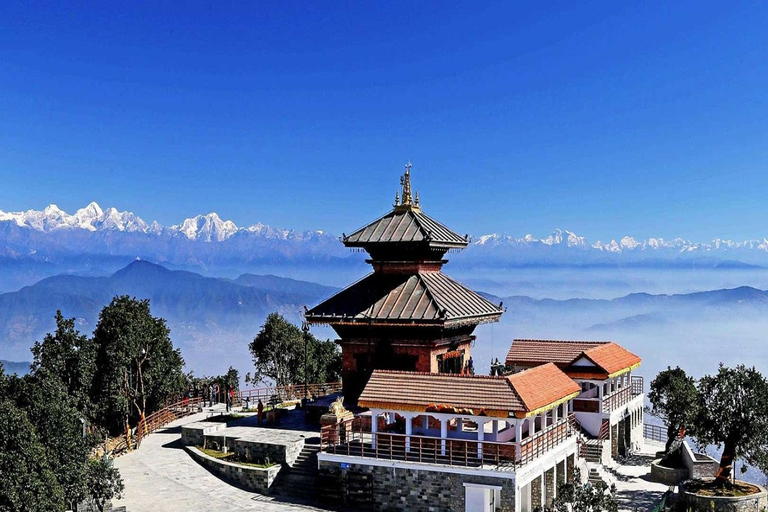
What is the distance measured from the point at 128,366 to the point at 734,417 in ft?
73.7

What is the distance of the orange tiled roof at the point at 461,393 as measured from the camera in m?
20.5

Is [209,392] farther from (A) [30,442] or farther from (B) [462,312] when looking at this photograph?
(A) [30,442]

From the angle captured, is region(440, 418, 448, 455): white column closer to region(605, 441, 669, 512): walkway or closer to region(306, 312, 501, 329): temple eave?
region(306, 312, 501, 329): temple eave

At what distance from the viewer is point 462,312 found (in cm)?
2736

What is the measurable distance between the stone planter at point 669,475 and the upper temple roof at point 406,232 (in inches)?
430

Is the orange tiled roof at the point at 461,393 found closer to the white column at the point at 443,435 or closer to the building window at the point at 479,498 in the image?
A: the white column at the point at 443,435

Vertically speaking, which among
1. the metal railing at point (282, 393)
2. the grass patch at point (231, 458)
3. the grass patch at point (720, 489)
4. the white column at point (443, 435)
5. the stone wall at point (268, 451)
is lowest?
the grass patch at point (720, 489)

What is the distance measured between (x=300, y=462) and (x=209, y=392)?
1599cm

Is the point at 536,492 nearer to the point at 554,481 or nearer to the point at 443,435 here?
the point at 554,481

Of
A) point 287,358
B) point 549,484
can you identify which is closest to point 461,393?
point 549,484

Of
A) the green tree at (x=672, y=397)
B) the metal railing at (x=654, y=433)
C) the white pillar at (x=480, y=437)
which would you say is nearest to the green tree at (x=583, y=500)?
the white pillar at (x=480, y=437)

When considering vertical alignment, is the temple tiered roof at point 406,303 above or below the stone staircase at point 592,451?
above

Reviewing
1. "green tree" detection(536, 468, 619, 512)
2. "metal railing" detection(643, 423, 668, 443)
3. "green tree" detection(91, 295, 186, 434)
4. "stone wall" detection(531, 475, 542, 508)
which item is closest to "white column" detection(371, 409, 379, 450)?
"stone wall" detection(531, 475, 542, 508)

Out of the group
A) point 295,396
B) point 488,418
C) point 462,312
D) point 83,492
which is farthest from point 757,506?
point 295,396
